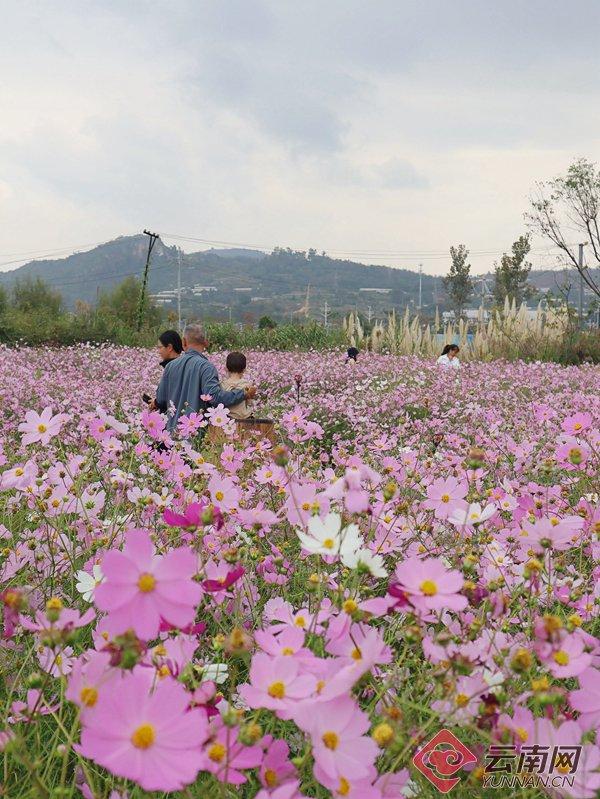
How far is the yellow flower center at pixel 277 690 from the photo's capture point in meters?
0.78

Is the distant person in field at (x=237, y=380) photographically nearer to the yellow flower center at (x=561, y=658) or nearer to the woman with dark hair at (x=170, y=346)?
the woman with dark hair at (x=170, y=346)

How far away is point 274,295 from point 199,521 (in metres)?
160

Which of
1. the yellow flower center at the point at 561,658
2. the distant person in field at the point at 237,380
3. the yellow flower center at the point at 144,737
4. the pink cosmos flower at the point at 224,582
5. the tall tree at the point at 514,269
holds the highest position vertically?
the tall tree at the point at 514,269

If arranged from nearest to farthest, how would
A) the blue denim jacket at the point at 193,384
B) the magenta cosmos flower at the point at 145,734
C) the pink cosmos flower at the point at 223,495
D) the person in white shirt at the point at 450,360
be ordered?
1. the magenta cosmos flower at the point at 145,734
2. the pink cosmos flower at the point at 223,495
3. the blue denim jacket at the point at 193,384
4. the person in white shirt at the point at 450,360

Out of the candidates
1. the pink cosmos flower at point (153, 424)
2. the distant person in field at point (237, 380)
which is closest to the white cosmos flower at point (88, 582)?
the pink cosmos flower at point (153, 424)

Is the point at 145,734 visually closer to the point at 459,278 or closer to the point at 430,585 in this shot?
the point at 430,585

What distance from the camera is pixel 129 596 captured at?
28.6 inches

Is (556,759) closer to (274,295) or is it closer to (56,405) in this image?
(56,405)

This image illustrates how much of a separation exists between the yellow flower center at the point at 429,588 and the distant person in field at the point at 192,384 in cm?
459

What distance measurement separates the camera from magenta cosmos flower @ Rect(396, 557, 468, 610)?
0.85 meters

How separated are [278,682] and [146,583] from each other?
20cm

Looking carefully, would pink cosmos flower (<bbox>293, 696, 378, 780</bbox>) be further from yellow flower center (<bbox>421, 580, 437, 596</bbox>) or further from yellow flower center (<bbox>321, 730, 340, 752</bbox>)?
yellow flower center (<bbox>421, 580, 437, 596</bbox>)

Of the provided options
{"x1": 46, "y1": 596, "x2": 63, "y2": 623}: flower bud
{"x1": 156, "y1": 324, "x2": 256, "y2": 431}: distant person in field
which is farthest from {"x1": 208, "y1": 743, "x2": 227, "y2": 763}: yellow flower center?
{"x1": 156, "y1": 324, "x2": 256, "y2": 431}: distant person in field

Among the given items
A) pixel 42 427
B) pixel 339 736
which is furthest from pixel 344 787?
pixel 42 427
